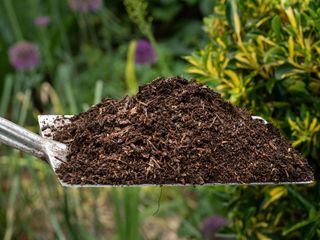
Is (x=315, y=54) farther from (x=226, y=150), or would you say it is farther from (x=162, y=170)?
(x=162, y=170)

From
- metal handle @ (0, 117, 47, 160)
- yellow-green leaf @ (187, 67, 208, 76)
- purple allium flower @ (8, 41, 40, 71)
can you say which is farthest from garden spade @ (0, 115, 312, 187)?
purple allium flower @ (8, 41, 40, 71)

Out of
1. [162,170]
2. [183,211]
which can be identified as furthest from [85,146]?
[183,211]

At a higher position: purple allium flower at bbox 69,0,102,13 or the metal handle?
the metal handle

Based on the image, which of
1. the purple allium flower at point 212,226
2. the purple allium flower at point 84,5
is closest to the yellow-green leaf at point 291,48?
the purple allium flower at point 212,226

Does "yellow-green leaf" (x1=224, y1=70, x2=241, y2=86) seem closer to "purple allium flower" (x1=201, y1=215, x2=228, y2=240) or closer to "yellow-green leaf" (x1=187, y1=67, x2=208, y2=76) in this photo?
"yellow-green leaf" (x1=187, y1=67, x2=208, y2=76)

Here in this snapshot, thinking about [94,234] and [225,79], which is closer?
[225,79]

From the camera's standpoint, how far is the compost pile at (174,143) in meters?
1.40

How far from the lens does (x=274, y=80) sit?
178 cm

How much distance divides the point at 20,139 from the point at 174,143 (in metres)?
0.29

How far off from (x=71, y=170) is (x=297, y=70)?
62 centimetres

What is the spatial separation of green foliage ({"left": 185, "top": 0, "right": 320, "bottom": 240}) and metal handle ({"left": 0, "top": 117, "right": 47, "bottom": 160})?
1.83 feet

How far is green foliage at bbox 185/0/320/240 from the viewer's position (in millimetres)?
1763

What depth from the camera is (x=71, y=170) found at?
141 centimetres

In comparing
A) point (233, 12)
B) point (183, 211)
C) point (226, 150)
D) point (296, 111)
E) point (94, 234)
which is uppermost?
point (233, 12)
